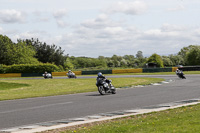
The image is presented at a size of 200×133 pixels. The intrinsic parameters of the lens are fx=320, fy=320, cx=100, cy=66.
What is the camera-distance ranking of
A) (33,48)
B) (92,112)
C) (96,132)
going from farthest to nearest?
(33,48)
(92,112)
(96,132)

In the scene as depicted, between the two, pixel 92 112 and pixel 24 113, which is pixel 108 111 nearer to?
pixel 92 112

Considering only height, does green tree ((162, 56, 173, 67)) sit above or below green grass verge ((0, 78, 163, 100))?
above

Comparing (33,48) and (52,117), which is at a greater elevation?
(33,48)

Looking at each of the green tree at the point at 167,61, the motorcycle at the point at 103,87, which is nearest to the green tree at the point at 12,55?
the motorcycle at the point at 103,87

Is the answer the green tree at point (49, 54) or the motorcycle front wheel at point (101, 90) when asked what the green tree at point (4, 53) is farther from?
the motorcycle front wheel at point (101, 90)

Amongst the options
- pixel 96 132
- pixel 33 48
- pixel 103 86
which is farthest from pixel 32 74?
pixel 96 132

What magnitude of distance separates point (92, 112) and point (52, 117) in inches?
67.2

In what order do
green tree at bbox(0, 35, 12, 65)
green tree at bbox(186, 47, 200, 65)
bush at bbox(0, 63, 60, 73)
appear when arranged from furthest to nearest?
green tree at bbox(186, 47, 200, 65) → green tree at bbox(0, 35, 12, 65) → bush at bbox(0, 63, 60, 73)

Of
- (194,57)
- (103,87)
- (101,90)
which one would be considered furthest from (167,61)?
(101,90)

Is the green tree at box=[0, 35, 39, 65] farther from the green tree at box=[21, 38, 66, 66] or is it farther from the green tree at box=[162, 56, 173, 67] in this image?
the green tree at box=[162, 56, 173, 67]

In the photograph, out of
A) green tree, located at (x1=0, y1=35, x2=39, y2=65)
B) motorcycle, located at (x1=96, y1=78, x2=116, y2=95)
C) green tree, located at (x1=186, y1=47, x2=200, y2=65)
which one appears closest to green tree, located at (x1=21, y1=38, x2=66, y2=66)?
green tree, located at (x1=0, y1=35, x2=39, y2=65)

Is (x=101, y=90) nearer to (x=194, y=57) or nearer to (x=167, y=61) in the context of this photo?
(x=194, y=57)

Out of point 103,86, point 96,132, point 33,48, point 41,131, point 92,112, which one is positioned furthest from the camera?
point 33,48

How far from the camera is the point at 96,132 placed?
7707 mm
